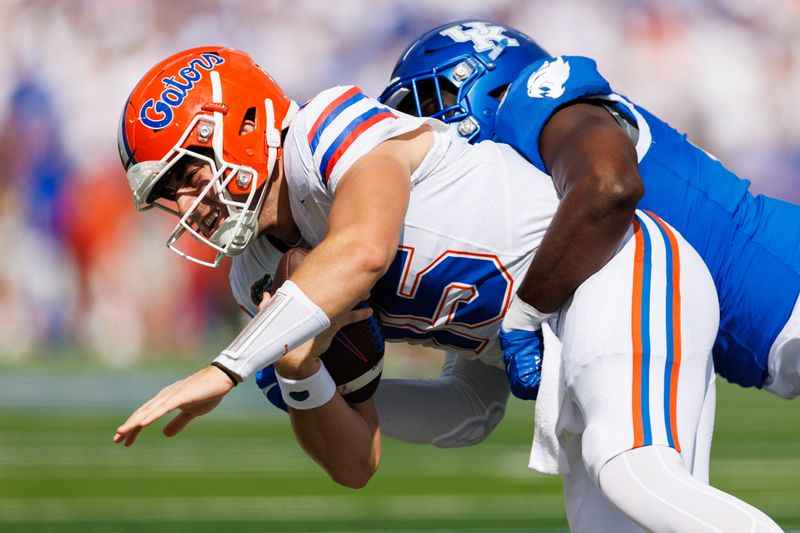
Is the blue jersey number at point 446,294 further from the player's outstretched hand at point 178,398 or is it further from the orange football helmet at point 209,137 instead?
the player's outstretched hand at point 178,398

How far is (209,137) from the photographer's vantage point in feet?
8.13

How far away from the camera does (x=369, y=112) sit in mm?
2363

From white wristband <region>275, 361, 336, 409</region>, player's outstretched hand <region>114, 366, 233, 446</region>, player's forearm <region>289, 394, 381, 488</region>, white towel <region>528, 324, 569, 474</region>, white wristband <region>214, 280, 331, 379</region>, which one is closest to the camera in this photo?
player's outstretched hand <region>114, 366, 233, 446</region>

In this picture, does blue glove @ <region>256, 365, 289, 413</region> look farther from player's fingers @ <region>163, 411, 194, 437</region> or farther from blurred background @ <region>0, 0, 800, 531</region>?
blurred background @ <region>0, 0, 800, 531</region>

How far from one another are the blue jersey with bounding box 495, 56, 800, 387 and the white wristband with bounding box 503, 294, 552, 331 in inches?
13.2

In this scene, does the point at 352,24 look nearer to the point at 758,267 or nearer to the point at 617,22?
the point at 617,22

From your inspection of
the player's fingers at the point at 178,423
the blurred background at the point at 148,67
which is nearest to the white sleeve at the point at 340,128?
the player's fingers at the point at 178,423

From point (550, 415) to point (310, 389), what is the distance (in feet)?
1.64

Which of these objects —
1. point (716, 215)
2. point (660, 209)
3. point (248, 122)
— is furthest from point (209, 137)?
point (716, 215)

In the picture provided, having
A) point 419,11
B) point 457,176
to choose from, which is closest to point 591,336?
point 457,176

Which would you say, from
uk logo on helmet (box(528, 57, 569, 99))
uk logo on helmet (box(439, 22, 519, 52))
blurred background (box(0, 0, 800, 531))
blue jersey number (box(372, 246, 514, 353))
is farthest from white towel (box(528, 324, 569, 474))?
blurred background (box(0, 0, 800, 531))

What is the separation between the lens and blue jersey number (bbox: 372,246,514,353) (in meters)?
2.43

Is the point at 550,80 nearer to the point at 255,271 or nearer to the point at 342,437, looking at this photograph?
the point at 255,271

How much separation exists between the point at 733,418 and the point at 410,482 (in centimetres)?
333
